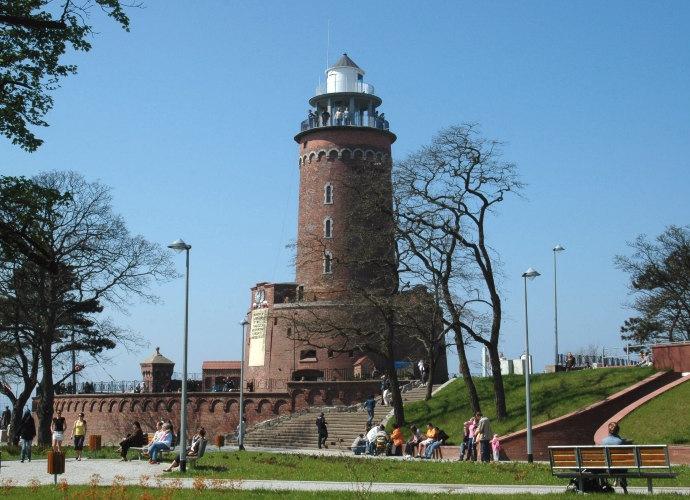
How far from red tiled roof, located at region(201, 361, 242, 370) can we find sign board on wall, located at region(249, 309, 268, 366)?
1236 cm

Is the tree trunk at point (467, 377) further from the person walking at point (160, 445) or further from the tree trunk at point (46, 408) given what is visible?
the tree trunk at point (46, 408)

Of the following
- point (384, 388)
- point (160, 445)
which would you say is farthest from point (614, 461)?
point (384, 388)

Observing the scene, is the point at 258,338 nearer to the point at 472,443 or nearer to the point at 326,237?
the point at 326,237

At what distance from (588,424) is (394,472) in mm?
11095

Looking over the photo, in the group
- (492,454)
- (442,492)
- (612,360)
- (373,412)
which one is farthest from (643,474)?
(612,360)

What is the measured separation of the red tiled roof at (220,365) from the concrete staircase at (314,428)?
21427 mm

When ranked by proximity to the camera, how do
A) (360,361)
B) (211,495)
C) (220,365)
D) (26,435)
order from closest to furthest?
(211,495), (26,435), (360,361), (220,365)

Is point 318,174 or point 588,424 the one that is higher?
point 318,174

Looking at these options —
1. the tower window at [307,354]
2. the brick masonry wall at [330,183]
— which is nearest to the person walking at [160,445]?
the brick masonry wall at [330,183]

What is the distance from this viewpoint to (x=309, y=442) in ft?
127

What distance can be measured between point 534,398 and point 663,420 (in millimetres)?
7160

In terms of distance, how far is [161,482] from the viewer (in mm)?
18422

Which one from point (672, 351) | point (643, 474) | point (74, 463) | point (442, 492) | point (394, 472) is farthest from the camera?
point (672, 351)

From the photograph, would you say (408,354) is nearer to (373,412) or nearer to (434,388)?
(434,388)
